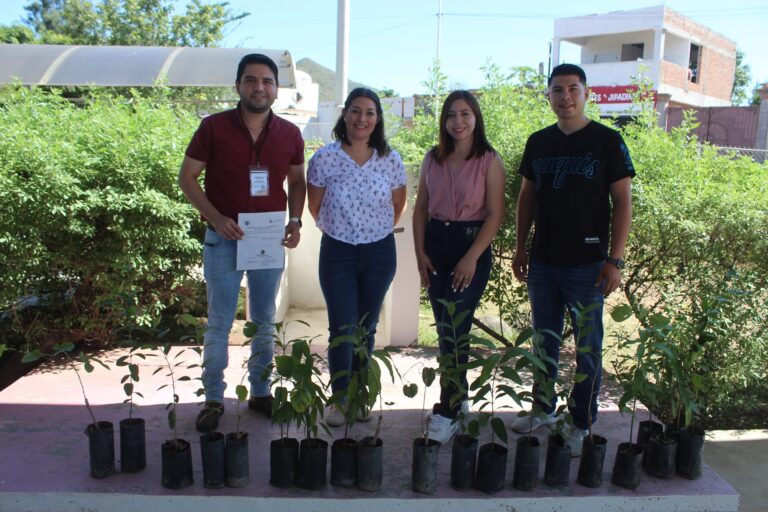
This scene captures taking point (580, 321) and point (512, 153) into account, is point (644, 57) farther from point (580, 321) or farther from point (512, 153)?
point (580, 321)

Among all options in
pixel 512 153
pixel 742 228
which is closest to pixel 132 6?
pixel 512 153

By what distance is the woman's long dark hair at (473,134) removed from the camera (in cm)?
294

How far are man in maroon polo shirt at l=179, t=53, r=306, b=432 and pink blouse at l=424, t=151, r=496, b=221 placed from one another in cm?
73

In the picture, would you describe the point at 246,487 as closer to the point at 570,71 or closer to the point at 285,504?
the point at 285,504

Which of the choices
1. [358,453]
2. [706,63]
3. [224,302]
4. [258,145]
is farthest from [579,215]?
[706,63]

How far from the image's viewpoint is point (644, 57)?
29859 mm

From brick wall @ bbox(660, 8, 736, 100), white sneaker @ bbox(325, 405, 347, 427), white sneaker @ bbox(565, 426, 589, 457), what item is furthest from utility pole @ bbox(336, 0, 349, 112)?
brick wall @ bbox(660, 8, 736, 100)

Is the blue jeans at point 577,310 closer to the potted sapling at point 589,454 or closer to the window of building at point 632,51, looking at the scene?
the potted sapling at point 589,454

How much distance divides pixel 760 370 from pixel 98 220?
4.24 m

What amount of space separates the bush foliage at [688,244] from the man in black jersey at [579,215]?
0.30m

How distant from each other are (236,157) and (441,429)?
63.5 inches

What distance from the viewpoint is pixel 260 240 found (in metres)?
3.05

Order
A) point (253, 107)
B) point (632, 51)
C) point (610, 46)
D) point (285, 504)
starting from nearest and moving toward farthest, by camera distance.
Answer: point (285, 504) → point (253, 107) → point (632, 51) → point (610, 46)

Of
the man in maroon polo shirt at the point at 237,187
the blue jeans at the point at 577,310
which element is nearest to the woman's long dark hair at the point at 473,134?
the blue jeans at the point at 577,310
